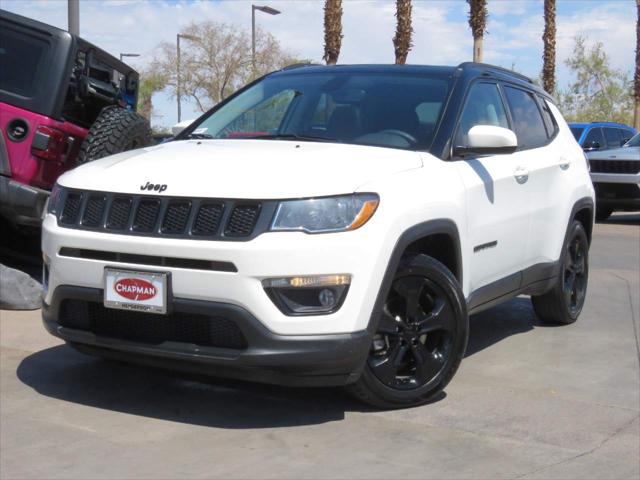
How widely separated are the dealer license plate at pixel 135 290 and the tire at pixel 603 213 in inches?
537

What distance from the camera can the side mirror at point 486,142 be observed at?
5160 millimetres

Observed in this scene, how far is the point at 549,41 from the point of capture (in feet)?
107

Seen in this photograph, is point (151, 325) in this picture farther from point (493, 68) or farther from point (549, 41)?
point (549, 41)

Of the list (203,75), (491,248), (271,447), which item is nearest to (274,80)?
(491,248)

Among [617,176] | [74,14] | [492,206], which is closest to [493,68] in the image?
[492,206]

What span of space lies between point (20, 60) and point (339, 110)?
3.18 m

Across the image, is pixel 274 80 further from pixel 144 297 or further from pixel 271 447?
pixel 271 447

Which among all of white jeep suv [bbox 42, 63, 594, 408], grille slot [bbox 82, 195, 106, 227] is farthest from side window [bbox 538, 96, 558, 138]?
grille slot [bbox 82, 195, 106, 227]

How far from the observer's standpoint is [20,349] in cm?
→ 600

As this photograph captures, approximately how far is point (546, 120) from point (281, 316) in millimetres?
3345

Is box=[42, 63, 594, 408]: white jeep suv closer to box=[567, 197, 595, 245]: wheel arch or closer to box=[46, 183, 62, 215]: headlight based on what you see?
box=[46, 183, 62, 215]: headlight

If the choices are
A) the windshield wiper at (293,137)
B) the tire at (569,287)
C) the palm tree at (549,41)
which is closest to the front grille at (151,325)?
the windshield wiper at (293,137)

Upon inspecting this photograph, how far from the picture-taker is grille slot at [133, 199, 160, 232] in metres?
4.42

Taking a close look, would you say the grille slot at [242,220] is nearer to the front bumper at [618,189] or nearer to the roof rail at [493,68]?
the roof rail at [493,68]
